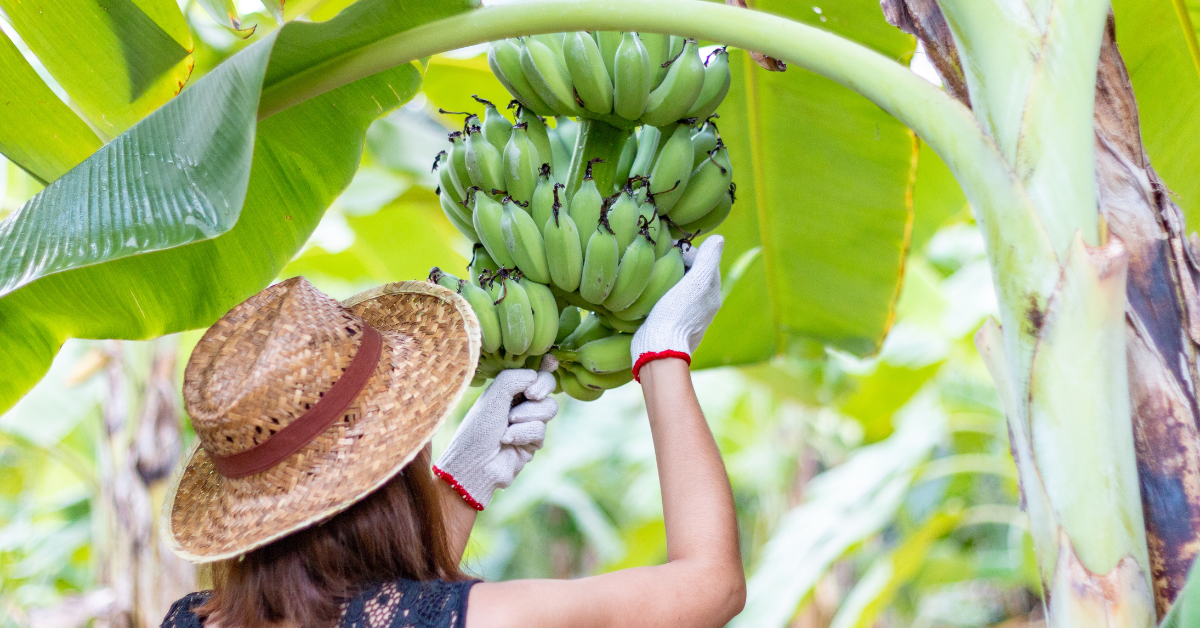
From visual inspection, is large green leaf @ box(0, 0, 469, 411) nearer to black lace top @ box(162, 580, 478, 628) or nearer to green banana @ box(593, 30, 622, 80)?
green banana @ box(593, 30, 622, 80)

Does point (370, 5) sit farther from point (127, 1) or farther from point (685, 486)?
point (685, 486)

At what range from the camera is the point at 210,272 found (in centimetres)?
112

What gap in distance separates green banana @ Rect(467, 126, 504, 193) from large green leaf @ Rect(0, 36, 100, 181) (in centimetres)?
58

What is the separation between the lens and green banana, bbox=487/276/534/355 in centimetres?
95

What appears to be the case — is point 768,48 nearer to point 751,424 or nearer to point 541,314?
point 541,314

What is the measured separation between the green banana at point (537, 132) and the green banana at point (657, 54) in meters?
0.16

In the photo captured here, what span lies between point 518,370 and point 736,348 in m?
0.82

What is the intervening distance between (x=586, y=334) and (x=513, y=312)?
0.22m

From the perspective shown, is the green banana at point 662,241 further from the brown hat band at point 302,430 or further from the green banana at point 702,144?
the brown hat band at point 302,430

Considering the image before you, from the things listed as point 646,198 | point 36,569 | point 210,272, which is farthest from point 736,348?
point 36,569

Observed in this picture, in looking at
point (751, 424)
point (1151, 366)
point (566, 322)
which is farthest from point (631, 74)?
point (751, 424)

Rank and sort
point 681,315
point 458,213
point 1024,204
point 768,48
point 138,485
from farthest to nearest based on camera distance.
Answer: point 138,485, point 458,213, point 681,315, point 768,48, point 1024,204

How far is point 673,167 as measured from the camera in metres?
1.02

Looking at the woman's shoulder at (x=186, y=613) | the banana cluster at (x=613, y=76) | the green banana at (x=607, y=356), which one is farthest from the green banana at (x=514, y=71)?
the woman's shoulder at (x=186, y=613)
